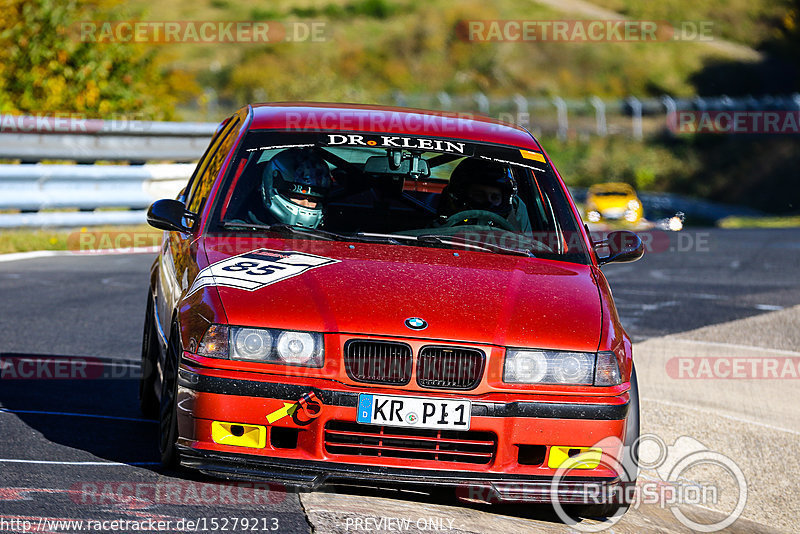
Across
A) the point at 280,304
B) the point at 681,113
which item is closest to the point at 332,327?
the point at 280,304

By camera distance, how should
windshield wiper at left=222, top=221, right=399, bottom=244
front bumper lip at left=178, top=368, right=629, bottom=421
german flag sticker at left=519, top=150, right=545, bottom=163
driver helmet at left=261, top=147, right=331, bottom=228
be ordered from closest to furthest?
front bumper lip at left=178, top=368, right=629, bottom=421
windshield wiper at left=222, top=221, right=399, bottom=244
driver helmet at left=261, top=147, right=331, bottom=228
german flag sticker at left=519, top=150, right=545, bottom=163

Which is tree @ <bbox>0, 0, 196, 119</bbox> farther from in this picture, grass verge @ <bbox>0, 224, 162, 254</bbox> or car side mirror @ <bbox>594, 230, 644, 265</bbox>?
car side mirror @ <bbox>594, 230, 644, 265</bbox>

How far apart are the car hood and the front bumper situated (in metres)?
0.25

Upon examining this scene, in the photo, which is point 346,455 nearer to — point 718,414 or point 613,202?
point 718,414

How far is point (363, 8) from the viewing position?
76188mm

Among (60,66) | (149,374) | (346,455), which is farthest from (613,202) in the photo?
(346,455)

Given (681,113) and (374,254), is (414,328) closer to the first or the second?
(374,254)

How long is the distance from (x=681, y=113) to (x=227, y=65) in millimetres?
26241

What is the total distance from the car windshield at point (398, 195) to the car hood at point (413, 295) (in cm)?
24

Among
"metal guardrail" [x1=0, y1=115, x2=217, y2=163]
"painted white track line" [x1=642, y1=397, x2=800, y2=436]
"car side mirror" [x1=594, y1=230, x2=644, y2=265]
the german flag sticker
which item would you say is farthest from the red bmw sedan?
"metal guardrail" [x1=0, y1=115, x2=217, y2=163]

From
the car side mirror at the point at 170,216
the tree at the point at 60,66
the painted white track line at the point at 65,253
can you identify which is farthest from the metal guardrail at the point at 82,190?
the car side mirror at the point at 170,216

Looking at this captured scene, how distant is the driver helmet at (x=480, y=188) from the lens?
6191mm

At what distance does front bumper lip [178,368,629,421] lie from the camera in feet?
15.0

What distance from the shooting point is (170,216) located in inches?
224
